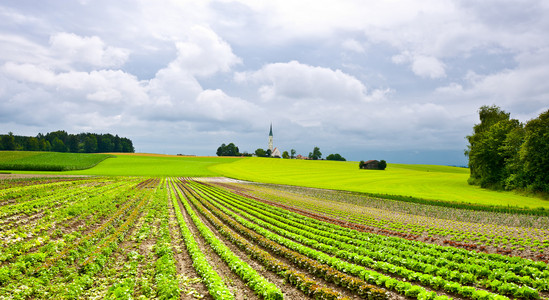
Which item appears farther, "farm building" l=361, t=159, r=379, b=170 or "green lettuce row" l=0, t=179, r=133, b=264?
"farm building" l=361, t=159, r=379, b=170

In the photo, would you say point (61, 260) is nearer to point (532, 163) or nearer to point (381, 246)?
point (381, 246)

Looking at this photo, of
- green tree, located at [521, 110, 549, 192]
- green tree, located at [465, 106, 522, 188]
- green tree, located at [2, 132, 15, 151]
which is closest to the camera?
green tree, located at [521, 110, 549, 192]

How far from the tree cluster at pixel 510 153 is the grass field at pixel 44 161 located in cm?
11497

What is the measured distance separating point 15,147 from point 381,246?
729 feet

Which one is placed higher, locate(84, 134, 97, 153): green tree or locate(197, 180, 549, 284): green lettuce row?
locate(84, 134, 97, 153): green tree

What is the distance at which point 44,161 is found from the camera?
321 feet

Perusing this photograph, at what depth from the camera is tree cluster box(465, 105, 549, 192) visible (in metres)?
49.2

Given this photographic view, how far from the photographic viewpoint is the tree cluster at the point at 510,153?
4922 centimetres

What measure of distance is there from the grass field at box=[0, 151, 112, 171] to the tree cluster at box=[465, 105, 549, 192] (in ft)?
377

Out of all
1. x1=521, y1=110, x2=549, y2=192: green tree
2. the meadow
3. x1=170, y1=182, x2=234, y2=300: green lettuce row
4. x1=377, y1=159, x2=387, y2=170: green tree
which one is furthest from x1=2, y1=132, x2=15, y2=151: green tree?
x1=521, y1=110, x2=549, y2=192: green tree

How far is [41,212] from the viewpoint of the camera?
78.9 ft

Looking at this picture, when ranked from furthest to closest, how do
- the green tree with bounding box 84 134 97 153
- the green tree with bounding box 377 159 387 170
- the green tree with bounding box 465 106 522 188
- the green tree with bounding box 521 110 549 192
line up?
1. the green tree with bounding box 84 134 97 153
2. the green tree with bounding box 377 159 387 170
3. the green tree with bounding box 465 106 522 188
4. the green tree with bounding box 521 110 549 192

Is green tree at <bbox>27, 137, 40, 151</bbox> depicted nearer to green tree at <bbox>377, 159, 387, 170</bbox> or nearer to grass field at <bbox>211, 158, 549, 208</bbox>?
grass field at <bbox>211, 158, 549, 208</bbox>

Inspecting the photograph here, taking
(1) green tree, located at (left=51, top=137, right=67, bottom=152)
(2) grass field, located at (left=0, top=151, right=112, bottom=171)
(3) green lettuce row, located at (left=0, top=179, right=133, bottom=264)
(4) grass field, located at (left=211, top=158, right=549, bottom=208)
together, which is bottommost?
(4) grass field, located at (left=211, top=158, right=549, bottom=208)
